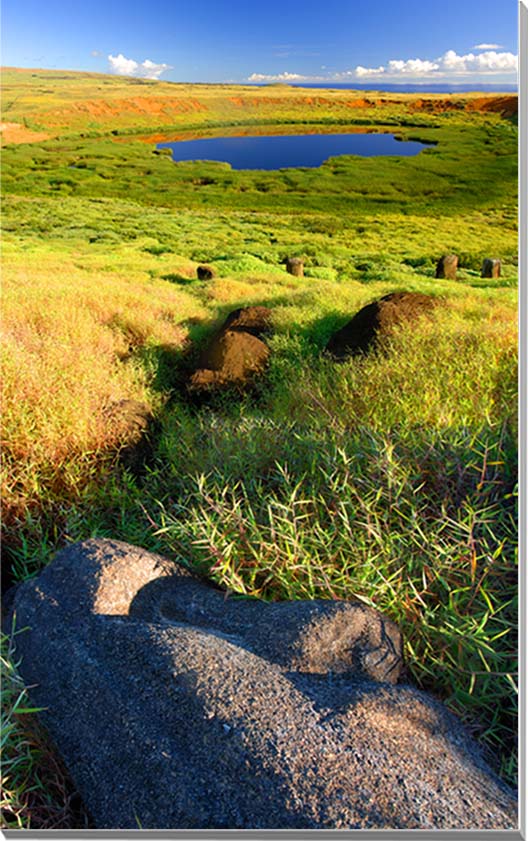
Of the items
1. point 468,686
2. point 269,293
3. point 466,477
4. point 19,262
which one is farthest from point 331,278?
point 468,686

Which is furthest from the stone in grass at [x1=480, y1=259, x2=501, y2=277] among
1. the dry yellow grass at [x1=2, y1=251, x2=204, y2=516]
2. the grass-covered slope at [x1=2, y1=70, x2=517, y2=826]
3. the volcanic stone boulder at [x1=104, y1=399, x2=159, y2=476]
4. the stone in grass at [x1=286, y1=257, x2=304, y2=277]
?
the volcanic stone boulder at [x1=104, y1=399, x2=159, y2=476]

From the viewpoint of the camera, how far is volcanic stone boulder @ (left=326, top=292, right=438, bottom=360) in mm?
5629

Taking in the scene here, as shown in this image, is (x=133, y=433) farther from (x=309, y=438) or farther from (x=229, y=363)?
(x=229, y=363)

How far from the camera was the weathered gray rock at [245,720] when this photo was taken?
139 centimetres

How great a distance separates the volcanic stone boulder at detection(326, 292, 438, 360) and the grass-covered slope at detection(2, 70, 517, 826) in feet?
0.78

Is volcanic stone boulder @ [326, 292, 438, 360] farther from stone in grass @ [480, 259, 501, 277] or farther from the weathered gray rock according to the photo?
stone in grass @ [480, 259, 501, 277]

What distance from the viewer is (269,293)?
32.3 ft

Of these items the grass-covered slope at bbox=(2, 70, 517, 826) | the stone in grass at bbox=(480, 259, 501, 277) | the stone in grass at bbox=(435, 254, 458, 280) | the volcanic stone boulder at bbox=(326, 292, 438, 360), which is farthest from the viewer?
the stone in grass at bbox=(435, 254, 458, 280)

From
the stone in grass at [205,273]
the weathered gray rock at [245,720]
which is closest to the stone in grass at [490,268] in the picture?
the stone in grass at [205,273]

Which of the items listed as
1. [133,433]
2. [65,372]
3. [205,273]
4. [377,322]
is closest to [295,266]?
[205,273]

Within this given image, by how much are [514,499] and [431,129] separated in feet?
27.3

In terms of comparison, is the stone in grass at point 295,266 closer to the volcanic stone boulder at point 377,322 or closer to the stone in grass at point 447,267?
the stone in grass at point 447,267

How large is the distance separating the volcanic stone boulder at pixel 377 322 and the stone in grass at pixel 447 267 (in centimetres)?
565

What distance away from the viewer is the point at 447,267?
37.3 feet
